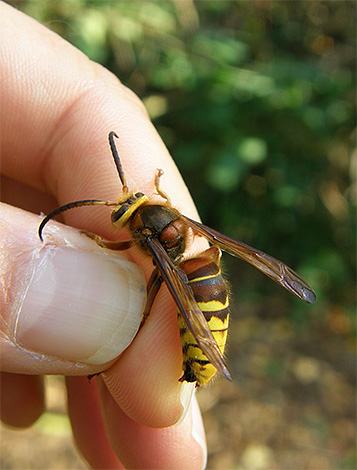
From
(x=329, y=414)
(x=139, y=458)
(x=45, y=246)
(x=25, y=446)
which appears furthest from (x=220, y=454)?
(x=45, y=246)

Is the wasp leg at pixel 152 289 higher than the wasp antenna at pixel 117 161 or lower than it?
lower

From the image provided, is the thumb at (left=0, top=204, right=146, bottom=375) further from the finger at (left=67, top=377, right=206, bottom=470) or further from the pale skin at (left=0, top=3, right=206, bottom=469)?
the finger at (left=67, top=377, right=206, bottom=470)

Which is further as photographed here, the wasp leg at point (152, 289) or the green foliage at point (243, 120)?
the green foliage at point (243, 120)

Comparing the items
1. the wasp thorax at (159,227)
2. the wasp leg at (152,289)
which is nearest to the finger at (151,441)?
the wasp leg at (152,289)

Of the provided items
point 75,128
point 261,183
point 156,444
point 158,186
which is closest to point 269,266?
point 158,186

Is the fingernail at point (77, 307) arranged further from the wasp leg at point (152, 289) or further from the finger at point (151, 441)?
the finger at point (151, 441)

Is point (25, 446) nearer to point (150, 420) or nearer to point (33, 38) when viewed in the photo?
point (150, 420)
